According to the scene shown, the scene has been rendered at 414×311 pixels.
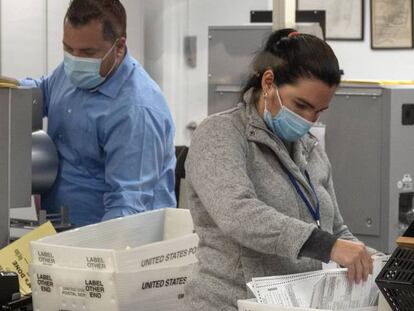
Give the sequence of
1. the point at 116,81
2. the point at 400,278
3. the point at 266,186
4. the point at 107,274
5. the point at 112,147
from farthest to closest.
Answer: the point at 116,81, the point at 112,147, the point at 107,274, the point at 266,186, the point at 400,278

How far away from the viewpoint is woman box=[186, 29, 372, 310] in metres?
1.51

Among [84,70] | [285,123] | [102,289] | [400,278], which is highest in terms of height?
[84,70]

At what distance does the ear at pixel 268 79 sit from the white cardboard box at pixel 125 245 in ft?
1.50

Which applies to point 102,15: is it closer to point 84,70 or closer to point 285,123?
point 84,70

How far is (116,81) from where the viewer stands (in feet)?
8.03

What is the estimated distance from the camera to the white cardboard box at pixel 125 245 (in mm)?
1855

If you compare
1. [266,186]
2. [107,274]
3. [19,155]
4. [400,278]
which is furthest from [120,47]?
[400,278]

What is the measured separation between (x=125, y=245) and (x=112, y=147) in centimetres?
30

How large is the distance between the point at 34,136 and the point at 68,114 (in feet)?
0.41

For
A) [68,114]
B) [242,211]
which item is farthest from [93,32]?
[242,211]

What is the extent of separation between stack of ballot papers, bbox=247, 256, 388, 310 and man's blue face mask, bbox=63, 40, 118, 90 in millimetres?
1085

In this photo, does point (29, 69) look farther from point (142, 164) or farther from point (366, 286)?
point (366, 286)

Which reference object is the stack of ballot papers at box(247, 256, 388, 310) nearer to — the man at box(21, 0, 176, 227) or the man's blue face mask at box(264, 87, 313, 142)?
the man's blue face mask at box(264, 87, 313, 142)

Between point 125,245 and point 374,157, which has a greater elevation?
point 374,157
